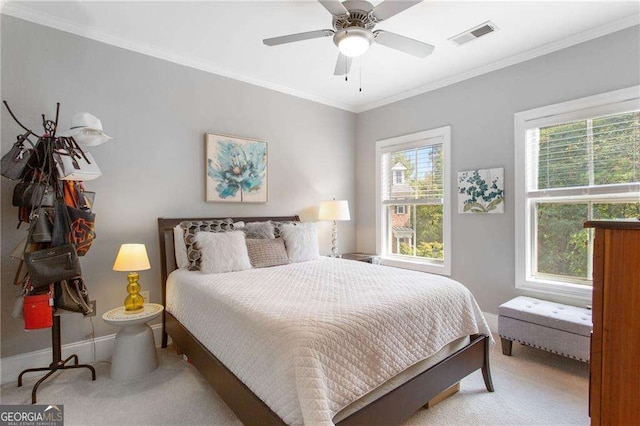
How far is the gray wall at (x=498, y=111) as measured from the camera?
2613 millimetres

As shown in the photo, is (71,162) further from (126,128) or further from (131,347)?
(131,347)

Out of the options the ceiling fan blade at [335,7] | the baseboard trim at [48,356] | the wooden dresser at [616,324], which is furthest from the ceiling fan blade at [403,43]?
the baseboard trim at [48,356]

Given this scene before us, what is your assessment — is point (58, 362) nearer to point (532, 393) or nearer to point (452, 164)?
point (532, 393)

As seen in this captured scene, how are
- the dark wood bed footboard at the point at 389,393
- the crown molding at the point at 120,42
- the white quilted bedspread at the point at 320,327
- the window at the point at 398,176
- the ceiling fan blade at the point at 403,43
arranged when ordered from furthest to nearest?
the window at the point at 398,176 < the crown molding at the point at 120,42 < the ceiling fan blade at the point at 403,43 < the dark wood bed footboard at the point at 389,393 < the white quilted bedspread at the point at 320,327

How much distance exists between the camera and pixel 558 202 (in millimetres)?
2922

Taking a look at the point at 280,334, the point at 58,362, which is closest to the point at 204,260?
the point at 58,362

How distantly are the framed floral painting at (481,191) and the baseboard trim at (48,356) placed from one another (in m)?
3.54

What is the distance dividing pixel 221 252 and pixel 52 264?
1.12 metres

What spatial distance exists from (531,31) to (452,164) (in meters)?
1.43

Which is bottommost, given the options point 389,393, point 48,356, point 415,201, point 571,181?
point 48,356

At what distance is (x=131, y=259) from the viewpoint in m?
2.45

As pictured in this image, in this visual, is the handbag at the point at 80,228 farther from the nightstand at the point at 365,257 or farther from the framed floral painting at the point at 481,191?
the framed floral painting at the point at 481,191

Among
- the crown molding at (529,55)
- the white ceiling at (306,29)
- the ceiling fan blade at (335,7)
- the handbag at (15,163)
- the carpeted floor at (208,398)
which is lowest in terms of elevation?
the carpeted floor at (208,398)

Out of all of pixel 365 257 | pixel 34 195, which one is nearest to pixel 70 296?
pixel 34 195
